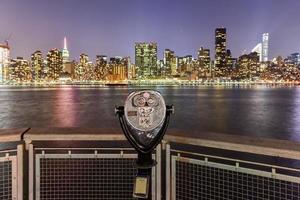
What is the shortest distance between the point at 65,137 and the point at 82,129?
0.25 m

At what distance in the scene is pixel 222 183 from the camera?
2875 millimetres

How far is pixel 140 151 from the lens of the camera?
2.40 metres

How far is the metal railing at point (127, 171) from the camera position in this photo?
2742 millimetres

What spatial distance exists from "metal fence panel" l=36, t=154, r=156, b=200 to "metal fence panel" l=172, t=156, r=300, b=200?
42 centimetres

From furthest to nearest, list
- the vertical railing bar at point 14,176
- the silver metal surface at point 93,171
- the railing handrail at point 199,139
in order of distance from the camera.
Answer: the silver metal surface at point 93,171 → the vertical railing bar at point 14,176 → the railing handrail at point 199,139

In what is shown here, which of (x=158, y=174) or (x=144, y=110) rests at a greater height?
(x=144, y=110)

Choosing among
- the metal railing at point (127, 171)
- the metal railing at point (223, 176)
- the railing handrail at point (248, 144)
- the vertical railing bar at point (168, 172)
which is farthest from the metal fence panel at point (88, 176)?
the railing handrail at point (248, 144)

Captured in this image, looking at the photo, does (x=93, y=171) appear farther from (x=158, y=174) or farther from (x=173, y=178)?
(x=173, y=178)

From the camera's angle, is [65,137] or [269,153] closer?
[269,153]

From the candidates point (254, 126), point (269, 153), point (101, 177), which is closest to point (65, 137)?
point (101, 177)

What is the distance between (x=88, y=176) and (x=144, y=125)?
45.2 inches

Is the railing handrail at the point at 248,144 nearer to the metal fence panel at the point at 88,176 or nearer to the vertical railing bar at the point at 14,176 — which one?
the metal fence panel at the point at 88,176

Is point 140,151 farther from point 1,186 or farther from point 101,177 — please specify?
point 1,186

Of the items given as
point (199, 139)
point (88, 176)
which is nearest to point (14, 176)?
point (88, 176)
